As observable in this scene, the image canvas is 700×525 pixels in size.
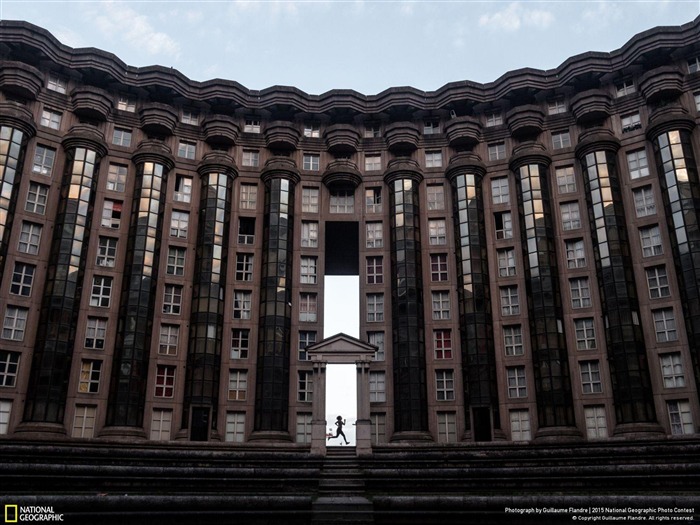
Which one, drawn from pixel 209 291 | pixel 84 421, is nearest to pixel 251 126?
pixel 209 291

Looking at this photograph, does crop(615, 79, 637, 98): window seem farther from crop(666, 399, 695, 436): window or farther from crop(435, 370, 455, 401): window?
crop(435, 370, 455, 401): window

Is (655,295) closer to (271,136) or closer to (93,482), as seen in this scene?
(271,136)

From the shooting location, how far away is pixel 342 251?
67188mm

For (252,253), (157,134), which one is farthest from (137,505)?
(157,134)

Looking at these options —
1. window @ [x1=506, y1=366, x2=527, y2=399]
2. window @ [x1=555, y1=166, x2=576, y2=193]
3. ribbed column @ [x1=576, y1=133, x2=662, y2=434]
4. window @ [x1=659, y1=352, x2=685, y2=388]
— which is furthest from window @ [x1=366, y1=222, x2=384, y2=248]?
window @ [x1=659, y1=352, x2=685, y2=388]

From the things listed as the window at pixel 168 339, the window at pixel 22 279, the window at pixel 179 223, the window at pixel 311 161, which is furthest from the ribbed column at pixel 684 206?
the window at pixel 22 279

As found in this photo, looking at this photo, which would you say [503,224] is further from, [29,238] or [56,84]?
[56,84]

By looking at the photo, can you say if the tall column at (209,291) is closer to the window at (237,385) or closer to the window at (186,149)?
the window at (237,385)

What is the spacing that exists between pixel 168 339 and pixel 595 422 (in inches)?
1467

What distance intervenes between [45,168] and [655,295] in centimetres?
5455

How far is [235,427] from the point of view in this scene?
52.6 metres

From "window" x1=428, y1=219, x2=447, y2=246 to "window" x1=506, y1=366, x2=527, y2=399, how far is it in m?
13.8

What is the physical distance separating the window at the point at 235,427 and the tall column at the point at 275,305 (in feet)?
5.01

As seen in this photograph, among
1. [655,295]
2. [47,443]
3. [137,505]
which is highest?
[655,295]
